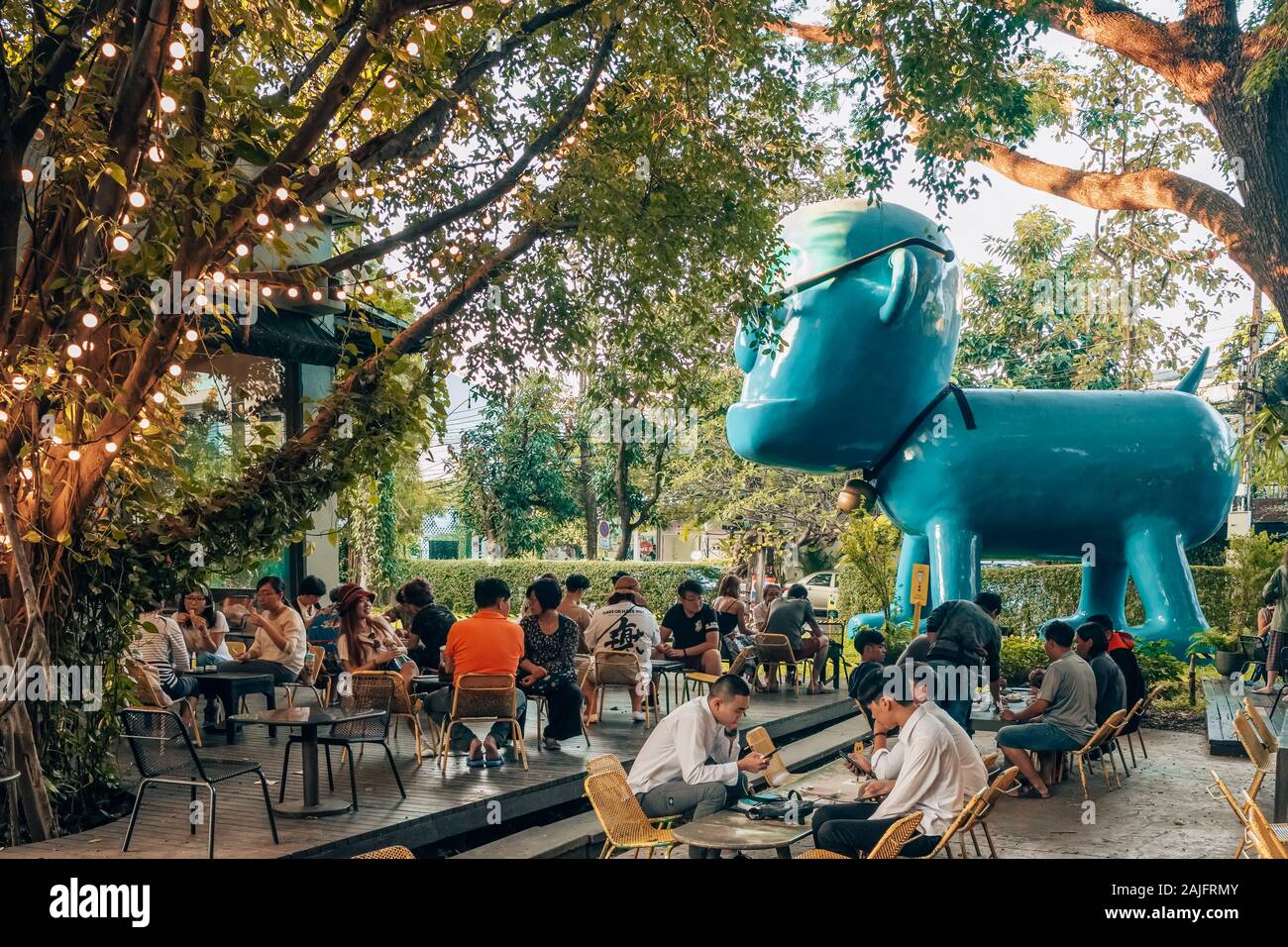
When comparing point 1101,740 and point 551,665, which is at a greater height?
point 551,665

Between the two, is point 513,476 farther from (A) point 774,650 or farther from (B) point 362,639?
(B) point 362,639

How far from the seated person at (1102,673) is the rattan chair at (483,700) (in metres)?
4.74

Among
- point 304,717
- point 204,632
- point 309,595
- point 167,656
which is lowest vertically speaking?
point 304,717

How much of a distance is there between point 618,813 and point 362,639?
3975 millimetres

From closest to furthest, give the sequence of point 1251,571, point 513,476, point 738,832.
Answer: point 738,832 < point 1251,571 < point 513,476

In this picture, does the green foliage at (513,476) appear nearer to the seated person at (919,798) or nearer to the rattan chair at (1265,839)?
the seated person at (919,798)

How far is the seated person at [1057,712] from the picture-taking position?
9312 millimetres

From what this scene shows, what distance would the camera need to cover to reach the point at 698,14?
30.8ft

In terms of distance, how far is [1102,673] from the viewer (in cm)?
985

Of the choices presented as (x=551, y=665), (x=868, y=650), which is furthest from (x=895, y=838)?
(x=868, y=650)

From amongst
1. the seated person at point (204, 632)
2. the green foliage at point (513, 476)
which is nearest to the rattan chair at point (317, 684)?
the seated person at point (204, 632)

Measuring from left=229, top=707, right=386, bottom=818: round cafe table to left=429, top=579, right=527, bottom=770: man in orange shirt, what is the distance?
1.33 metres

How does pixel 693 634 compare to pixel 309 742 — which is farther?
pixel 693 634
